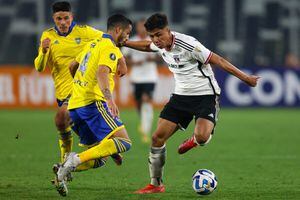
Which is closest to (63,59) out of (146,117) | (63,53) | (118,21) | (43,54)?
(63,53)

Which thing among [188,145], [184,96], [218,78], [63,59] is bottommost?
[218,78]

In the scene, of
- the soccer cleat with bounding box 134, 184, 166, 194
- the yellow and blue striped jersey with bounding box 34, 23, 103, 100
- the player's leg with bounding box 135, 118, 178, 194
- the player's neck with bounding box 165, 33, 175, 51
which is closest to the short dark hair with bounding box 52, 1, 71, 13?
the yellow and blue striped jersey with bounding box 34, 23, 103, 100

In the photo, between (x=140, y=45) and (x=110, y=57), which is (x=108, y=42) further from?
(x=140, y=45)

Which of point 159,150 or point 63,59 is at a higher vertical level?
point 63,59

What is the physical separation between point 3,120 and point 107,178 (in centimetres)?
1092

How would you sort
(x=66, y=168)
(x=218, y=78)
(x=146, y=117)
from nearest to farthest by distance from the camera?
(x=66, y=168) < (x=146, y=117) < (x=218, y=78)

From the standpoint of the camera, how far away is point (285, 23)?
26.9m

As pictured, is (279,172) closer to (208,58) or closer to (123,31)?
(208,58)

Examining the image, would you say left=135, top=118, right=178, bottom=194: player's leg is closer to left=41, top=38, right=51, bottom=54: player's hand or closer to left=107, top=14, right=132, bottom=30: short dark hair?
left=107, top=14, right=132, bottom=30: short dark hair

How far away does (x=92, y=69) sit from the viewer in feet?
27.9

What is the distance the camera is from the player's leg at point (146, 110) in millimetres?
16328

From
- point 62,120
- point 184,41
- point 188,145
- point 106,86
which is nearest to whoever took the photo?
point 106,86

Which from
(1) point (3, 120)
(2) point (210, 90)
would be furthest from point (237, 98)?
(2) point (210, 90)

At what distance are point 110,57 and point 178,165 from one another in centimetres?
421
